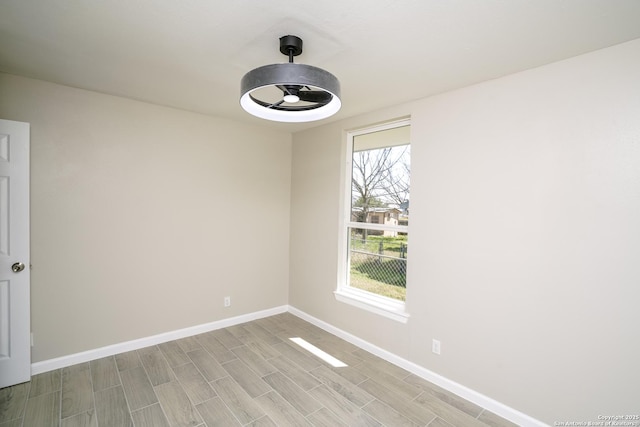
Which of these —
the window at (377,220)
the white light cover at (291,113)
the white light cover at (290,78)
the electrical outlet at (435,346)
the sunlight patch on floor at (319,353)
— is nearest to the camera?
the white light cover at (290,78)

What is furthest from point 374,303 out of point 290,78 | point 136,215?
point 136,215

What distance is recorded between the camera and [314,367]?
2842mm

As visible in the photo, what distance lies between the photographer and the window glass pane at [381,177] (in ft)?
10.1

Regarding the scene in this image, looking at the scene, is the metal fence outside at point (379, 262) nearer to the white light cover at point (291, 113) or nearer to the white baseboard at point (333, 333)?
the white baseboard at point (333, 333)

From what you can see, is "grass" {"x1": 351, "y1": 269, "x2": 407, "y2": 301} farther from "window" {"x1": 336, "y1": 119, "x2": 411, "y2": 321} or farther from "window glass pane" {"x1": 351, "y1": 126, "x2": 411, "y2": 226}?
"window glass pane" {"x1": 351, "y1": 126, "x2": 411, "y2": 226}

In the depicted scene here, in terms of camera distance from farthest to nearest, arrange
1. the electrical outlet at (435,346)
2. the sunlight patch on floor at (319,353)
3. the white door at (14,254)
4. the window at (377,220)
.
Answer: the window at (377,220), the sunlight patch on floor at (319,353), the electrical outlet at (435,346), the white door at (14,254)

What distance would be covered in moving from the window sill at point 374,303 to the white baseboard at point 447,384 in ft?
1.20

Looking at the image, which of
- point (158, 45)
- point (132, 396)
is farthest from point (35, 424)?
point (158, 45)

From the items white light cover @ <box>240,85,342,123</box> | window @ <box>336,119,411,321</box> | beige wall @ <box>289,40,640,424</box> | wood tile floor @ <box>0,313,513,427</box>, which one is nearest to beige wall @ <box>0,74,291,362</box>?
wood tile floor @ <box>0,313,513,427</box>

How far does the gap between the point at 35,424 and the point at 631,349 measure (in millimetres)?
3787

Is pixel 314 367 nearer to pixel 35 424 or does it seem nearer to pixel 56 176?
pixel 35 424

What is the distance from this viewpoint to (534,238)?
2.12 meters

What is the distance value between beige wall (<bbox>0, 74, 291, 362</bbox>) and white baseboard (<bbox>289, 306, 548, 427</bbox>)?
1349 millimetres

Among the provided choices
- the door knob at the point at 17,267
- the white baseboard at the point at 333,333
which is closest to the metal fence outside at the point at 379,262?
the white baseboard at the point at 333,333
